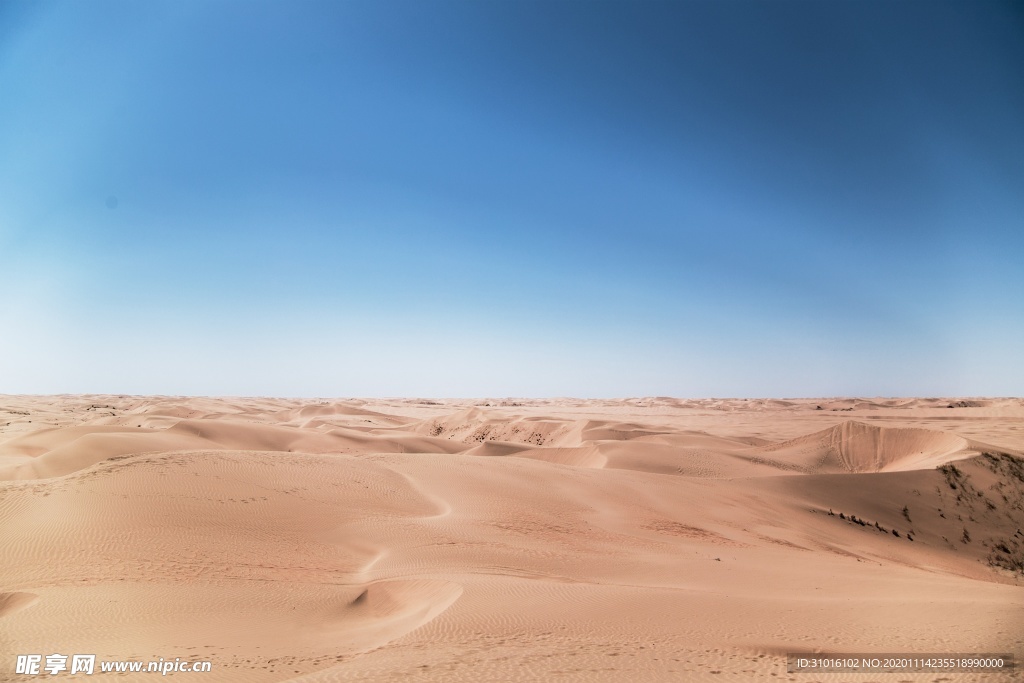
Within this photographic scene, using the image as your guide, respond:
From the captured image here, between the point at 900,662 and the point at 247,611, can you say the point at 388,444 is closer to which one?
the point at 247,611

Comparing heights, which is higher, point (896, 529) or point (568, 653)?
point (568, 653)

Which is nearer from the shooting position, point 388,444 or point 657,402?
point 388,444

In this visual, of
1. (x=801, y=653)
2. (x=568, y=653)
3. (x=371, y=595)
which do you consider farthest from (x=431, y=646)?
(x=801, y=653)

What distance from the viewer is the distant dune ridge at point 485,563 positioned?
7.05 meters

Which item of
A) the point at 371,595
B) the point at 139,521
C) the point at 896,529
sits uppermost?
the point at 139,521

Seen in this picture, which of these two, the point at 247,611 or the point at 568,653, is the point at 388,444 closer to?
the point at 247,611

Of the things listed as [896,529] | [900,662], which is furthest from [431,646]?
[896,529]

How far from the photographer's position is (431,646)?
6.93m

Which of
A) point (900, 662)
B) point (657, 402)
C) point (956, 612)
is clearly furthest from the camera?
point (657, 402)

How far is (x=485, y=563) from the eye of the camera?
11227mm

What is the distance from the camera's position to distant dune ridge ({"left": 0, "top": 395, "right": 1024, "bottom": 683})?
7051 millimetres

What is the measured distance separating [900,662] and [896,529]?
49.9 ft

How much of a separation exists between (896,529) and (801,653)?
1540 centimetres

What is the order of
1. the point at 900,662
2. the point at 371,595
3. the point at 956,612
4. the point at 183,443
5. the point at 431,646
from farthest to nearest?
the point at 183,443 → the point at 371,595 → the point at 956,612 → the point at 431,646 → the point at 900,662
